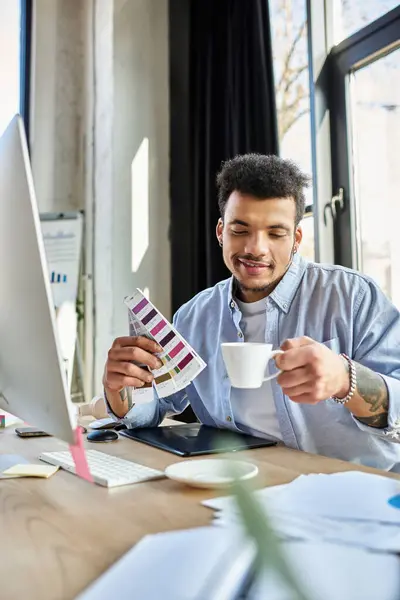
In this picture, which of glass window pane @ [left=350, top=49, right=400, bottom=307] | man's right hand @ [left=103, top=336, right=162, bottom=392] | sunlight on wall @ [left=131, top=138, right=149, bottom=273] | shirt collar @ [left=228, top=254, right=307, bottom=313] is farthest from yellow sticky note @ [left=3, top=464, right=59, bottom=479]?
sunlight on wall @ [left=131, top=138, right=149, bottom=273]

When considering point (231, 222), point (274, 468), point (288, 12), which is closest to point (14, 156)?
point (274, 468)

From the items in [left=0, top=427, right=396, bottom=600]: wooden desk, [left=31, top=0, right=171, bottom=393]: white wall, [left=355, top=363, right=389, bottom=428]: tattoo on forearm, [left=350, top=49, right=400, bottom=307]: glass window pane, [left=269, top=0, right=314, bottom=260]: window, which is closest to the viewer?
[left=0, top=427, right=396, bottom=600]: wooden desk

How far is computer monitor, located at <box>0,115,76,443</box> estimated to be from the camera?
60cm

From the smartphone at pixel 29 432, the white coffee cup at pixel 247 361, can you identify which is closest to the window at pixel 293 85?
the smartphone at pixel 29 432

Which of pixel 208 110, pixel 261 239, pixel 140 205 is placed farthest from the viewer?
pixel 140 205

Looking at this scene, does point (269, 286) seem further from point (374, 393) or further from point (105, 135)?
point (105, 135)

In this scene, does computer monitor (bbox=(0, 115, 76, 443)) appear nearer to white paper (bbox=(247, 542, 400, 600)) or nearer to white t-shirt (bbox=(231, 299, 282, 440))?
white paper (bbox=(247, 542, 400, 600))

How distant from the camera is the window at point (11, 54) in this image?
322 centimetres

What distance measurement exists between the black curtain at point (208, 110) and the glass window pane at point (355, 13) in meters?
0.33

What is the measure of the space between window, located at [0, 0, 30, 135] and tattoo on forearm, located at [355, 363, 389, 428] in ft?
9.35

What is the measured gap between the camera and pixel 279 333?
4.32ft

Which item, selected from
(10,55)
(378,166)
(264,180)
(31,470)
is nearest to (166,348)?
(31,470)

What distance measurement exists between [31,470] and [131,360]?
0.95 feet

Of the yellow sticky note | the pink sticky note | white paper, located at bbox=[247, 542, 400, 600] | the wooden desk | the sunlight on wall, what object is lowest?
the wooden desk
